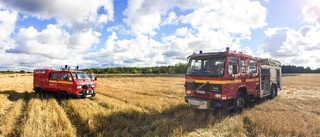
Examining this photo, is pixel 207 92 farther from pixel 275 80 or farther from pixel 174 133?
pixel 275 80

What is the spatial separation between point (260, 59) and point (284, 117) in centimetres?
456

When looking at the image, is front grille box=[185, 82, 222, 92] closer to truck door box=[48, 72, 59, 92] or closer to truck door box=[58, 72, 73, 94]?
truck door box=[58, 72, 73, 94]

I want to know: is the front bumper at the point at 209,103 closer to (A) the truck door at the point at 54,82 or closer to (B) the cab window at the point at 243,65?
(B) the cab window at the point at 243,65

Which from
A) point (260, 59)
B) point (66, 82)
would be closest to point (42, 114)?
point (66, 82)

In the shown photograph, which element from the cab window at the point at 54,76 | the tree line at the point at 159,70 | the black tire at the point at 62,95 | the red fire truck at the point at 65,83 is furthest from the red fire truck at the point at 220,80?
the tree line at the point at 159,70

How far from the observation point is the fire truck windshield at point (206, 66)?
9492 mm

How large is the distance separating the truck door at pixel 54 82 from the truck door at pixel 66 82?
382 mm

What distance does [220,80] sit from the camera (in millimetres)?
9227

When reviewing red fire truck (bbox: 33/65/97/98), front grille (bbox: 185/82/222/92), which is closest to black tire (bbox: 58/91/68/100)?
red fire truck (bbox: 33/65/97/98)

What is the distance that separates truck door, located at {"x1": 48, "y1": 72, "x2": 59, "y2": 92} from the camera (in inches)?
615

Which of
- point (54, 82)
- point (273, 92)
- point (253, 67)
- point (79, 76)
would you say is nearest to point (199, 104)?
point (253, 67)

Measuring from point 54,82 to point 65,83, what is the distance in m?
1.30

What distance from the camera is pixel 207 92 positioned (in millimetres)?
9648

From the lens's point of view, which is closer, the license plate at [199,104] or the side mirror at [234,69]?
the license plate at [199,104]
